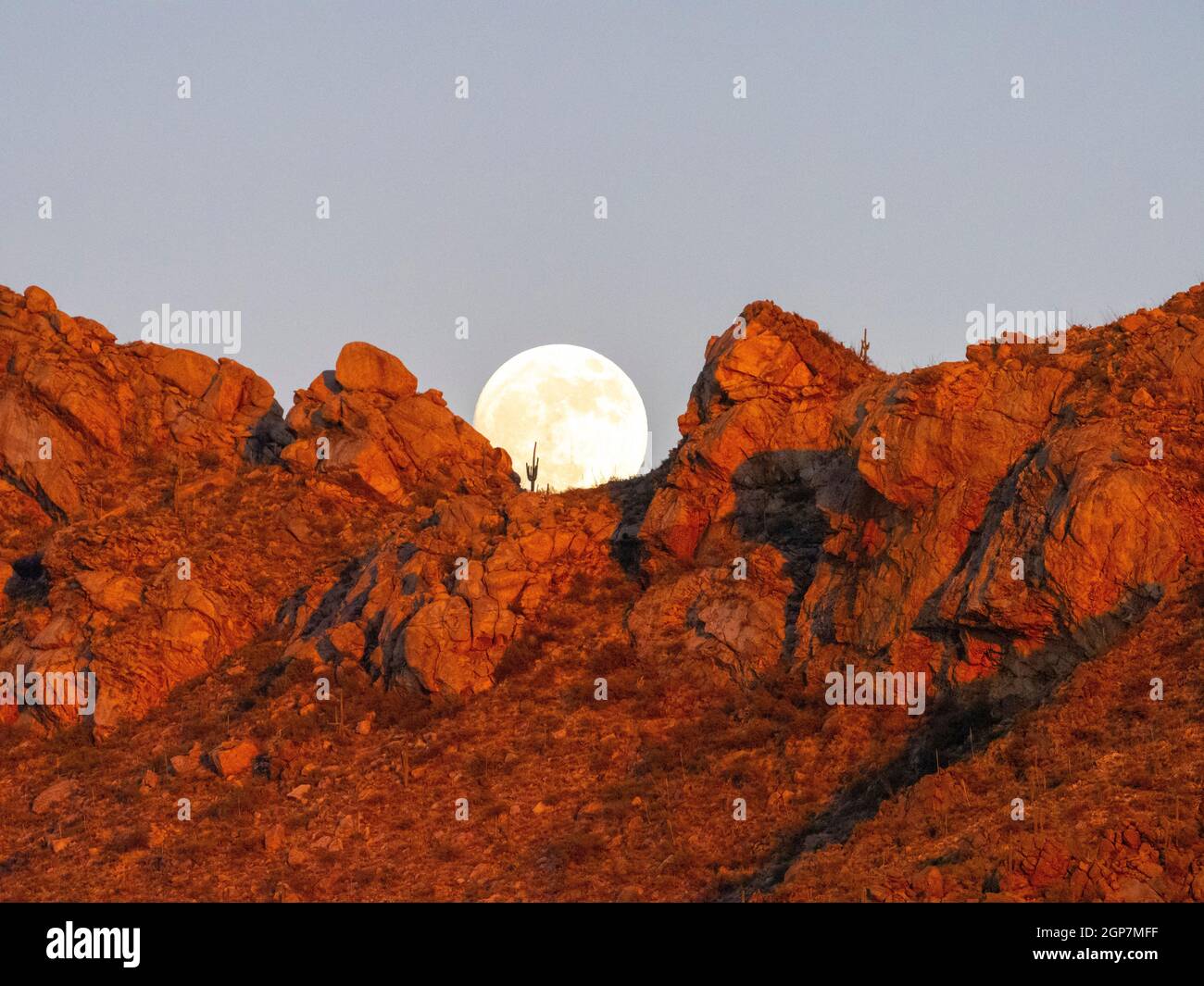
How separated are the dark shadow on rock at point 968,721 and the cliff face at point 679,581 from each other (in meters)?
0.07

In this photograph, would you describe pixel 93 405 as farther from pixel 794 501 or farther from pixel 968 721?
pixel 968 721

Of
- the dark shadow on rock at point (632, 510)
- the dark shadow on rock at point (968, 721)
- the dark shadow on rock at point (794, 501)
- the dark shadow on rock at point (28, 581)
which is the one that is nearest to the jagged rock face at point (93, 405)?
the dark shadow on rock at point (28, 581)

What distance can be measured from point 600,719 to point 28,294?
31272 millimetres

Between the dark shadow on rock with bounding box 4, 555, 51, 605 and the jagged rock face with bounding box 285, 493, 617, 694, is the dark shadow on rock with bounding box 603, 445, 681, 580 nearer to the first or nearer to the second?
the jagged rock face with bounding box 285, 493, 617, 694

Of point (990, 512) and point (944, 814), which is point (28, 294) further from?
point (944, 814)

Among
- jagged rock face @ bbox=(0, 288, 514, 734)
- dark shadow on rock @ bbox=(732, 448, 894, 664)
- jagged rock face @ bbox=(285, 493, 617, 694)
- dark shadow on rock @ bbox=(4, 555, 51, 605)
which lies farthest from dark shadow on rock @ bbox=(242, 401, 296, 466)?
dark shadow on rock @ bbox=(732, 448, 894, 664)

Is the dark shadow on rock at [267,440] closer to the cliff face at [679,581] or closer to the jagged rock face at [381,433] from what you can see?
the cliff face at [679,581]

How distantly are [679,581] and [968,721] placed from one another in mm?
9772

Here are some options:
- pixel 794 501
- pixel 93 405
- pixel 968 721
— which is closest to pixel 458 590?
pixel 794 501

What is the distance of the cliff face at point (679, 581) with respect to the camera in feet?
91.4

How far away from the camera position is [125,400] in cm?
5103

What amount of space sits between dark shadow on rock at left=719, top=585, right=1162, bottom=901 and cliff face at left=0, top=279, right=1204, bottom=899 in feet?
0.23
